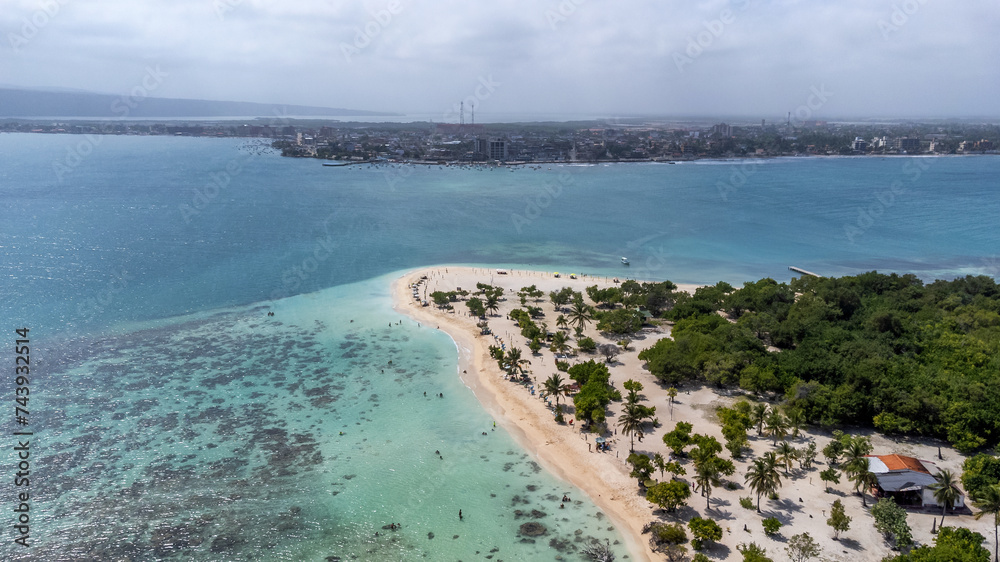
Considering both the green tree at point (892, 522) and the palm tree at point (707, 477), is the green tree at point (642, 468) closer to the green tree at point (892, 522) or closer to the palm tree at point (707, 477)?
the palm tree at point (707, 477)

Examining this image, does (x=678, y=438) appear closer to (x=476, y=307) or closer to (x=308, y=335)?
(x=476, y=307)

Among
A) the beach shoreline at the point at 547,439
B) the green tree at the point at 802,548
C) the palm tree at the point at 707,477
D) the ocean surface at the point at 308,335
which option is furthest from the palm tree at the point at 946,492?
the ocean surface at the point at 308,335

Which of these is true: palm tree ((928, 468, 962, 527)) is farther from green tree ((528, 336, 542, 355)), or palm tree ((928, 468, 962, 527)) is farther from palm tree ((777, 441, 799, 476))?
green tree ((528, 336, 542, 355))

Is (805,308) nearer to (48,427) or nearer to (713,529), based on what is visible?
(713,529)

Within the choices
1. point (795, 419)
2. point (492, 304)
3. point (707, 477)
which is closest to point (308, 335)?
point (492, 304)

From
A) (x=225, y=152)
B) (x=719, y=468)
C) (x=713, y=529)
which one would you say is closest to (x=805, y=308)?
(x=719, y=468)

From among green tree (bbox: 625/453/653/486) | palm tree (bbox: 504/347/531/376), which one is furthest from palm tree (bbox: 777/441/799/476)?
palm tree (bbox: 504/347/531/376)
